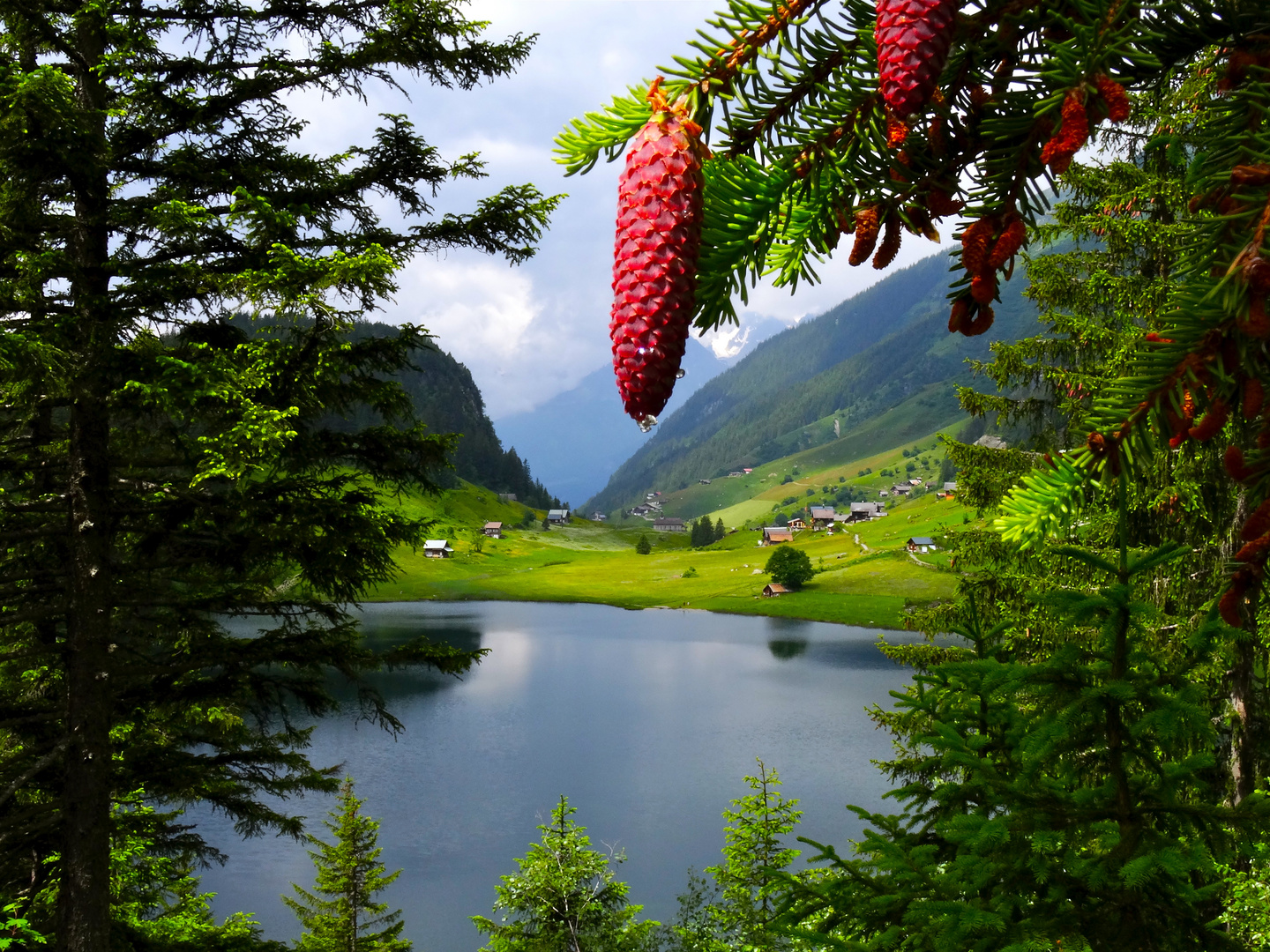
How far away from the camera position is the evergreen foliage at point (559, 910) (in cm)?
→ 1438

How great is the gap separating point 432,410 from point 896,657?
400 ft

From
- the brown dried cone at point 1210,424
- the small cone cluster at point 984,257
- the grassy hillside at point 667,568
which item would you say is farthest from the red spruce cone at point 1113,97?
the grassy hillside at point 667,568

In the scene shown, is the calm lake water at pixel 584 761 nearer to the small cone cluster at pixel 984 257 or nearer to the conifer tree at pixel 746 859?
the conifer tree at pixel 746 859

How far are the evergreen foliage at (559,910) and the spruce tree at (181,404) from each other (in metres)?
5.89

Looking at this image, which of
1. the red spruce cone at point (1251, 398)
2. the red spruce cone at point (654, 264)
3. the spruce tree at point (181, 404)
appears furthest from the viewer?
the spruce tree at point (181, 404)

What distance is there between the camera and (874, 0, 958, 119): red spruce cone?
2.17ft

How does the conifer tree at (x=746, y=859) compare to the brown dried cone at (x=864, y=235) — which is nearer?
the brown dried cone at (x=864, y=235)

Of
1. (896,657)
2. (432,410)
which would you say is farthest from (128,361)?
(432,410)

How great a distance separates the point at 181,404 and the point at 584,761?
2871 centimetres

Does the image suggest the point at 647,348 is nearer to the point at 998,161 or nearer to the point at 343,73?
the point at 998,161

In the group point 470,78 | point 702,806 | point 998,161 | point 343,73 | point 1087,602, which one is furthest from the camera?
point 702,806

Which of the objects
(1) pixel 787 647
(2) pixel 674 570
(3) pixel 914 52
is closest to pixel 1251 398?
(3) pixel 914 52

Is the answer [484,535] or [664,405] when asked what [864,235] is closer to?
[664,405]

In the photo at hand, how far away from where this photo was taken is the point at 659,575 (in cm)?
9581
